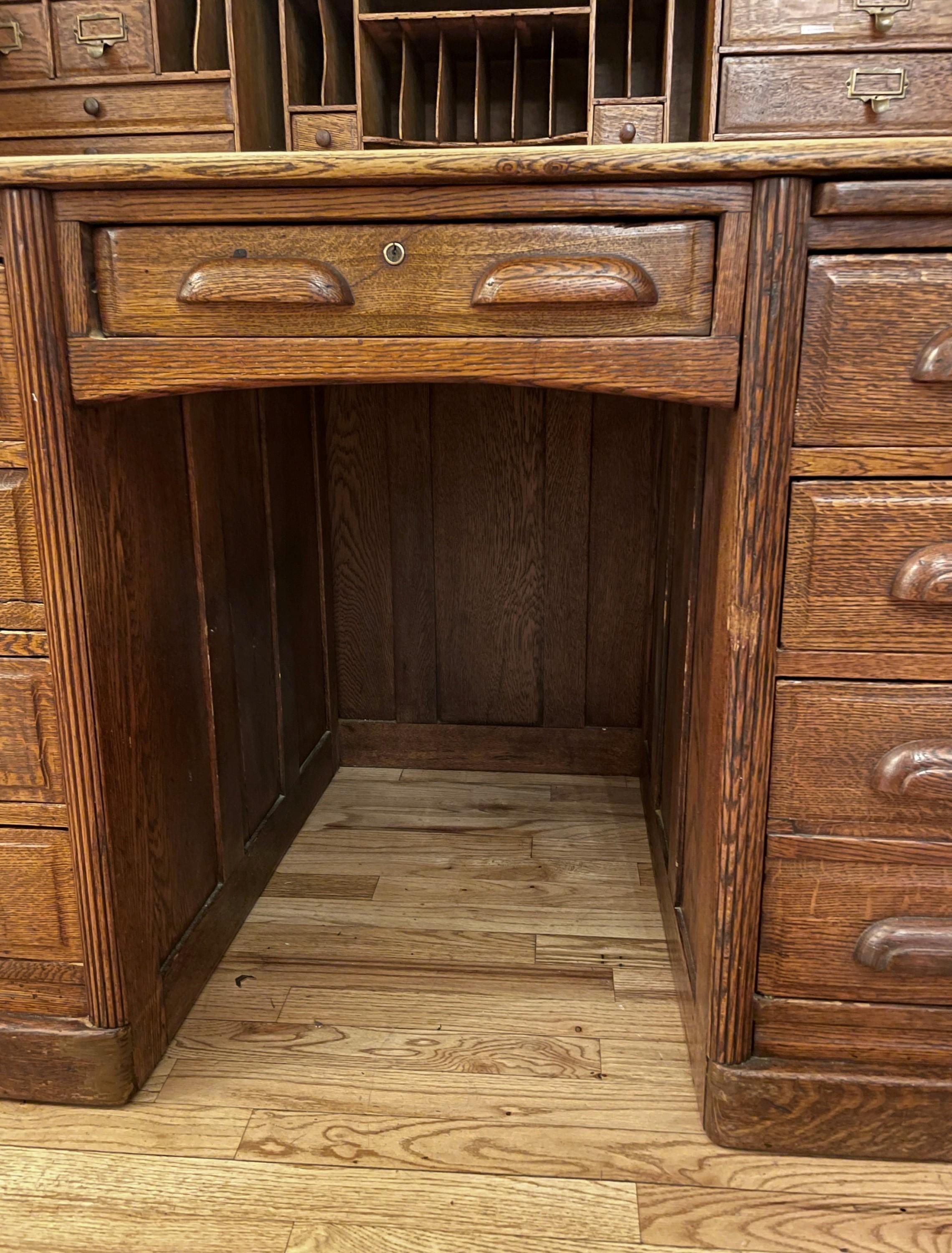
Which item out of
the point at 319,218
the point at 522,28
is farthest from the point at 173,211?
the point at 522,28

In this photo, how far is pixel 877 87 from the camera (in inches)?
58.8

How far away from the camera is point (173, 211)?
0.90 metres

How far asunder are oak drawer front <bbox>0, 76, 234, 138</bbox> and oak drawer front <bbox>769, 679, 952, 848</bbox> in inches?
53.4

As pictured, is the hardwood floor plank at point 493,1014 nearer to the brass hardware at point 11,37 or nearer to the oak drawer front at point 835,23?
the oak drawer front at point 835,23

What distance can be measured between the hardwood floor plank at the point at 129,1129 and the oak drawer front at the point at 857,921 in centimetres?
62

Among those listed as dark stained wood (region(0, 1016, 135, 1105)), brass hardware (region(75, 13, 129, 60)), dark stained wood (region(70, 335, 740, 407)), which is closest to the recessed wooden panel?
dark stained wood (region(70, 335, 740, 407))

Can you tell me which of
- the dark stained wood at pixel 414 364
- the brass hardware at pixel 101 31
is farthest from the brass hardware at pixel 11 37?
the dark stained wood at pixel 414 364

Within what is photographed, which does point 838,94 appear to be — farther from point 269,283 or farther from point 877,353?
point 269,283

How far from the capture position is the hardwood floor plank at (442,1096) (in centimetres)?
108

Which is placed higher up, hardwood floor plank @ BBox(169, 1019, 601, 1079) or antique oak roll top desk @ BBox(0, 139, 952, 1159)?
antique oak roll top desk @ BBox(0, 139, 952, 1159)

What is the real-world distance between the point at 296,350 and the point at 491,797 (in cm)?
111

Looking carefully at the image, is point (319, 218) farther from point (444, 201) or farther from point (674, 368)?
point (674, 368)

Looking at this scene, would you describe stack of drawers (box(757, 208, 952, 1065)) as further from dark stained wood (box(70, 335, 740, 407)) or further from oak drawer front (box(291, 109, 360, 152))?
oak drawer front (box(291, 109, 360, 152))

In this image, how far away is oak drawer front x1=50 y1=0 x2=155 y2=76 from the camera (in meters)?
1.56
